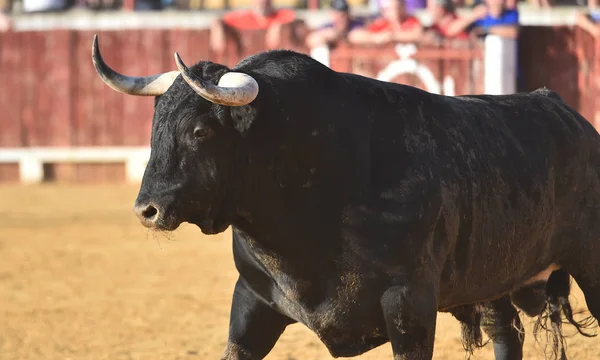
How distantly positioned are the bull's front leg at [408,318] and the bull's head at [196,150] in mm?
504

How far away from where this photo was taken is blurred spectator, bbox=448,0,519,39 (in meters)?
10.5

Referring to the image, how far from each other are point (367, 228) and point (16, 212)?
7.74 m

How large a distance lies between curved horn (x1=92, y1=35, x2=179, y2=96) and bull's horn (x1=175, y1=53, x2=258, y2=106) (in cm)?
20

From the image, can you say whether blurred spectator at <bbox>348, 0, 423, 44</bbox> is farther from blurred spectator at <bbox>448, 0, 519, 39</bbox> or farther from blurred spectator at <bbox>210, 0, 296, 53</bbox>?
blurred spectator at <bbox>210, 0, 296, 53</bbox>

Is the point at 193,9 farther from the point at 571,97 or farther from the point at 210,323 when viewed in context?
the point at 210,323

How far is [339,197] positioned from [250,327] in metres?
0.51

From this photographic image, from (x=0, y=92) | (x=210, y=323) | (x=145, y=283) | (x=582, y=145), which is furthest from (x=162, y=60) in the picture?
(x=582, y=145)

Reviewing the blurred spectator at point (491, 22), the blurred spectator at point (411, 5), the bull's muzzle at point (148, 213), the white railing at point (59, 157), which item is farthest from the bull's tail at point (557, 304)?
the white railing at point (59, 157)

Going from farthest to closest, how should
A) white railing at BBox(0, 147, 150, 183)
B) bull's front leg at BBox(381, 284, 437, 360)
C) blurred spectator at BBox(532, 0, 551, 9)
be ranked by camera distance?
white railing at BBox(0, 147, 150, 183), blurred spectator at BBox(532, 0, 551, 9), bull's front leg at BBox(381, 284, 437, 360)

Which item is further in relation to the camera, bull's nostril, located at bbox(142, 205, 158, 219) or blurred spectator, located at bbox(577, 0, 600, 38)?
blurred spectator, located at bbox(577, 0, 600, 38)

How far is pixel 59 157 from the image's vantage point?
42.2 feet

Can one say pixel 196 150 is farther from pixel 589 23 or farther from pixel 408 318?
pixel 589 23

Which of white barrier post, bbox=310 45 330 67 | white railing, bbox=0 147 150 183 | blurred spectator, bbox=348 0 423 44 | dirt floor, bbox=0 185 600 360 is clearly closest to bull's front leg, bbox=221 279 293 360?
dirt floor, bbox=0 185 600 360

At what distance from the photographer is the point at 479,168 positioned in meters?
3.45
